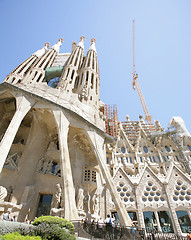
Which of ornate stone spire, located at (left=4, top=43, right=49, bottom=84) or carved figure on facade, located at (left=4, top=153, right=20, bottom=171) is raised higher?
ornate stone spire, located at (left=4, top=43, right=49, bottom=84)

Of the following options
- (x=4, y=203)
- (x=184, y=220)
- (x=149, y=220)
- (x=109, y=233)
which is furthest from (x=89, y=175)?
(x=184, y=220)

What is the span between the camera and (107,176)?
10984mm

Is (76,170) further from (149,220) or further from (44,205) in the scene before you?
(149,220)

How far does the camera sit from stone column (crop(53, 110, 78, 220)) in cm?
835

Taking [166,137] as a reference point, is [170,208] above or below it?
below

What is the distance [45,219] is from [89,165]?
28.9 ft

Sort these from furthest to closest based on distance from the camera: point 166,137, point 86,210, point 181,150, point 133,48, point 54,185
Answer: point 133,48 < point 166,137 < point 181,150 < point 54,185 < point 86,210

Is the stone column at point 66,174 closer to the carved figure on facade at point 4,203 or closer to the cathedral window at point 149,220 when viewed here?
the carved figure on facade at point 4,203

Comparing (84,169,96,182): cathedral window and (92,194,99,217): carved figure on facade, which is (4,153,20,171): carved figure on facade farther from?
(92,194,99,217): carved figure on facade

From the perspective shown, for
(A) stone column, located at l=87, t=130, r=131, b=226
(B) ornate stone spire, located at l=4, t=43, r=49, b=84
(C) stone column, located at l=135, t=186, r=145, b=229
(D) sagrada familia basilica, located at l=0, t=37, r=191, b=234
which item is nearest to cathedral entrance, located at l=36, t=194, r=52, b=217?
(D) sagrada familia basilica, located at l=0, t=37, r=191, b=234

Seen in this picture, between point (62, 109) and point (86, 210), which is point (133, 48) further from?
point (86, 210)

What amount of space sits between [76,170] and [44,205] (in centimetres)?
352

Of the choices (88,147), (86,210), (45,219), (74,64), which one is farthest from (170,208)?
(74,64)

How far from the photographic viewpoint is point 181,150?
61.5ft
